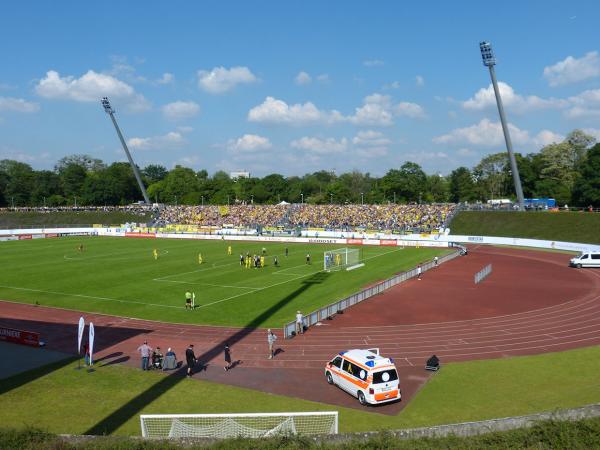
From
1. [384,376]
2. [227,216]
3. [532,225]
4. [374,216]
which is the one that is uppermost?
[227,216]

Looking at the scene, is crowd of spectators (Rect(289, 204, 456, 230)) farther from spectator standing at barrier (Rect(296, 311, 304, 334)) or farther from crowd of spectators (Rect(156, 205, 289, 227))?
spectator standing at barrier (Rect(296, 311, 304, 334))

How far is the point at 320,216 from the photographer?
103 metres

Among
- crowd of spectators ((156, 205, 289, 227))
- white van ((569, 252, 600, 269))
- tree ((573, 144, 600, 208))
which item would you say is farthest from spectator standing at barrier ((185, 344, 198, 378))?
tree ((573, 144, 600, 208))

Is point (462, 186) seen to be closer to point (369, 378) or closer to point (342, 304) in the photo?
point (342, 304)

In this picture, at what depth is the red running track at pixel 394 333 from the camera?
21203 mm

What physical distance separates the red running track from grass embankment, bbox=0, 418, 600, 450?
5.74 metres

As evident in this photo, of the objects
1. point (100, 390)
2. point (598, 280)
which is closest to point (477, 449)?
point (100, 390)

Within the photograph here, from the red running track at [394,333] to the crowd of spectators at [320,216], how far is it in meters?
50.5

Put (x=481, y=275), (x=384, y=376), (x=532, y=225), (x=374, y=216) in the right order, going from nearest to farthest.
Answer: (x=384, y=376) < (x=481, y=275) < (x=532, y=225) < (x=374, y=216)

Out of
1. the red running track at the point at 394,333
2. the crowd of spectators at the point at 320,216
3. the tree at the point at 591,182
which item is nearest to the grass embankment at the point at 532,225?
the crowd of spectators at the point at 320,216

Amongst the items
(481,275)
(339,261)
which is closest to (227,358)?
(481,275)

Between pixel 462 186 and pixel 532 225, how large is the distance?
68.9 meters

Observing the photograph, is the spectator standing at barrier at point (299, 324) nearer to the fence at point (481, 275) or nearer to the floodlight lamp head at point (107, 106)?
the fence at point (481, 275)

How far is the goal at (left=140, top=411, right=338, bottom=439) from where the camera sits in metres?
13.5
